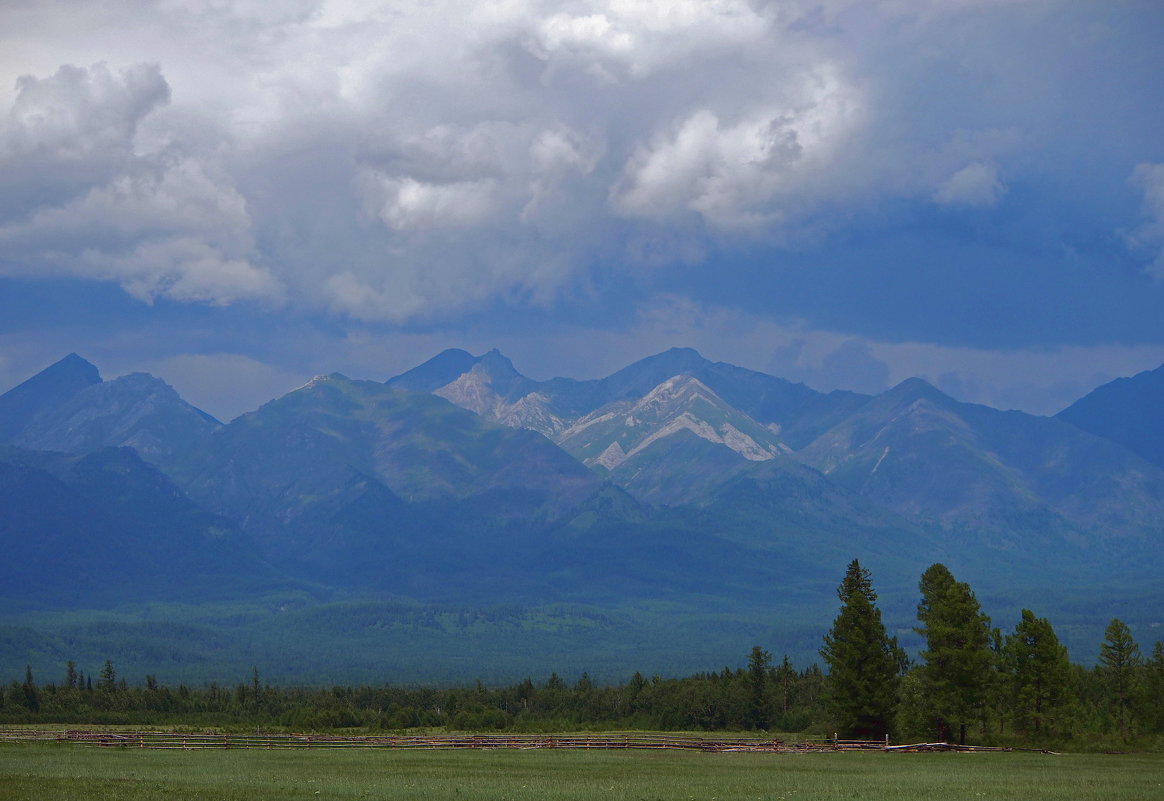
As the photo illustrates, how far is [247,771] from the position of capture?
7262 centimetres

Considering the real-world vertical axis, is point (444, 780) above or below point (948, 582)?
below

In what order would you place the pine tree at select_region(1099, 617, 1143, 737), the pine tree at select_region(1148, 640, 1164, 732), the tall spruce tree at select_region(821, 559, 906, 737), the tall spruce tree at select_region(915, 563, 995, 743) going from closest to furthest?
the tall spruce tree at select_region(915, 563, 995, 743) → the pine tree at select_region(1148, 640, 1164, 732) → the pine tree at select_region(1099, 617, 1143, 737) → the tall spruce tree at select_region(821, 559, 906, 737)

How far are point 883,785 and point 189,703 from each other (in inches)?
5157

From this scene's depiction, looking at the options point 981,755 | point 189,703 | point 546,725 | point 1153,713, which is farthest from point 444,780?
point 189,703

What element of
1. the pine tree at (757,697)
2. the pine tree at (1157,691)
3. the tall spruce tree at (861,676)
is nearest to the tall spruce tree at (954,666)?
the tall spruce tree at (861,676)

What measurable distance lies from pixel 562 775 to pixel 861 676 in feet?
116

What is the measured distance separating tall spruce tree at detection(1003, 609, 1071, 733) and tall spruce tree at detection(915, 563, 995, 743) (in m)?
3.33

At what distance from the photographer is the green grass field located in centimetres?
5772

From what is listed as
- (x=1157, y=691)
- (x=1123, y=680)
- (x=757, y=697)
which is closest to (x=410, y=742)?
(x=757, y=697)

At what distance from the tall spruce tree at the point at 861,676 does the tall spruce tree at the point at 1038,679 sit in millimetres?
8967

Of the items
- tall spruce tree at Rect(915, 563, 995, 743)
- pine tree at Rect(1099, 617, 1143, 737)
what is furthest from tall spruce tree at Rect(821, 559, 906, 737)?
pine tree at Rect(1099, 617, 1143, 737)

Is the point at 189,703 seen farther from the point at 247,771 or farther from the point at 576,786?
the point at 576,786

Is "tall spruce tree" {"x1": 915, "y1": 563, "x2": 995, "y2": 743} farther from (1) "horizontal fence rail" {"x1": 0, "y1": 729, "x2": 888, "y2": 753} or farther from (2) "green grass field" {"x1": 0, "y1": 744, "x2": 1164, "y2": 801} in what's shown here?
(2) "green grass field" {"x1": 0, "y1": 744, "x2": 1164, "y2": 801}

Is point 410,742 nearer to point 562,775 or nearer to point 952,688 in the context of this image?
point 562,775
